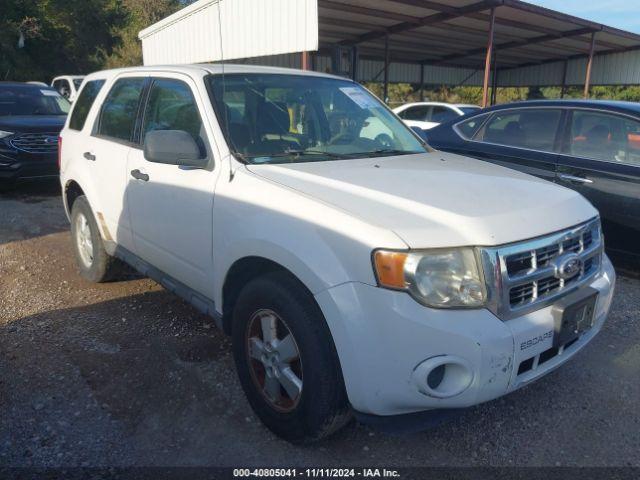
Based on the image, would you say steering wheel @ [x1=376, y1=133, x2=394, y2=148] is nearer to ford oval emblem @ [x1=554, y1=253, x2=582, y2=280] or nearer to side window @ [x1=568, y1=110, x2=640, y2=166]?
ford oval emblem @ [x1=554, y1=253, x2=582, y2=280]

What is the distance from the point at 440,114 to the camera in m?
13.9

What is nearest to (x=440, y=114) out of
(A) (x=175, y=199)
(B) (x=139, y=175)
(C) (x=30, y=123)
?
(C) (x=30, y=123)

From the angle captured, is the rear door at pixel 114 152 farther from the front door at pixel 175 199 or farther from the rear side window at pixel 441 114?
the rear side window at pixel 441 114

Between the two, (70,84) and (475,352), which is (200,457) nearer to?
(475,352)

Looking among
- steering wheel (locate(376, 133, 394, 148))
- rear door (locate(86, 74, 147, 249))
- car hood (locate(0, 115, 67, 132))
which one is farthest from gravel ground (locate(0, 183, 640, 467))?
car hood (locate(0, 115, 67, 132))

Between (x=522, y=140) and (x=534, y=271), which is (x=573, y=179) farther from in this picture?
(x=534, y=271)

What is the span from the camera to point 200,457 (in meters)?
2.53

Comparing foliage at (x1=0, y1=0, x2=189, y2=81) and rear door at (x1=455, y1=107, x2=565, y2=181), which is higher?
foliage at (x1=0, y1=0, x2=189, y2=81)

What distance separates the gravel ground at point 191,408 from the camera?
255 centimetres

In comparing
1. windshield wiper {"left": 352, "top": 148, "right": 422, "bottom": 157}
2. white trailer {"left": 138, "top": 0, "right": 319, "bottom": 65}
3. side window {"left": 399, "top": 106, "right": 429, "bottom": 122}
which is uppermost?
white trailer {"left": 138, "top": 0, "right": 319, "bottom": 65}

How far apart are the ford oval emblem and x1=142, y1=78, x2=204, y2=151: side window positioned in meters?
1.96

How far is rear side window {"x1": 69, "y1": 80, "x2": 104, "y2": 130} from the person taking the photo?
454 cm

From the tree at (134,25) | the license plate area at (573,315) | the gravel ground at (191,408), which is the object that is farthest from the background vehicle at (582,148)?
the tree at (134,25)

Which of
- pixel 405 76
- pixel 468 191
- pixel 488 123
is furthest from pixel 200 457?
pixel 405 76
